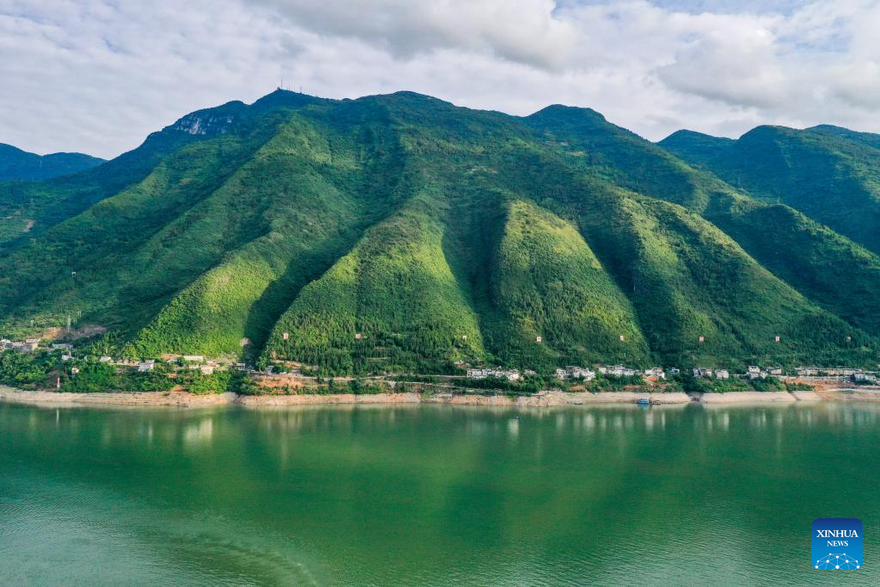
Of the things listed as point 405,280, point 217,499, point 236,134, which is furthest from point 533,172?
point 217,499

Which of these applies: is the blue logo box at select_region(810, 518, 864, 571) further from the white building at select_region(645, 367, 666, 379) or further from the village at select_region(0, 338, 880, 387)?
the white building at select_region(645, 367, 666, 379)

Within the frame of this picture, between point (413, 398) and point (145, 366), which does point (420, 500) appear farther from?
point (145, 366)

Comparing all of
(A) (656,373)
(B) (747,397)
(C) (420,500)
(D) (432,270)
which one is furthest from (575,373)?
(C) (420,500)

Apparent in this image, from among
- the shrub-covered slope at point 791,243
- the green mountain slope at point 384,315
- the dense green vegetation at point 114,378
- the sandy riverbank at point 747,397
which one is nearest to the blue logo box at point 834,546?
the green mountain slope at point 384,315

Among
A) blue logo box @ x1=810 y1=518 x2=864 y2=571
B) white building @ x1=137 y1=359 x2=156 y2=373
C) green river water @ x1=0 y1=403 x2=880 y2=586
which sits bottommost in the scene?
Result: green river water @ x1=0 y1=403 x2=880 y2=586

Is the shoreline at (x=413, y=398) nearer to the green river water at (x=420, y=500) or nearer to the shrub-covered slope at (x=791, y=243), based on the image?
the green river water at (x=420, y=500)

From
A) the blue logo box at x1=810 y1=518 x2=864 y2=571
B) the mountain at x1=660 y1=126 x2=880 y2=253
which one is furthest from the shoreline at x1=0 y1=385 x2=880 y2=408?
the mountain at x1=660 y1=126 x2=880 y2=253
